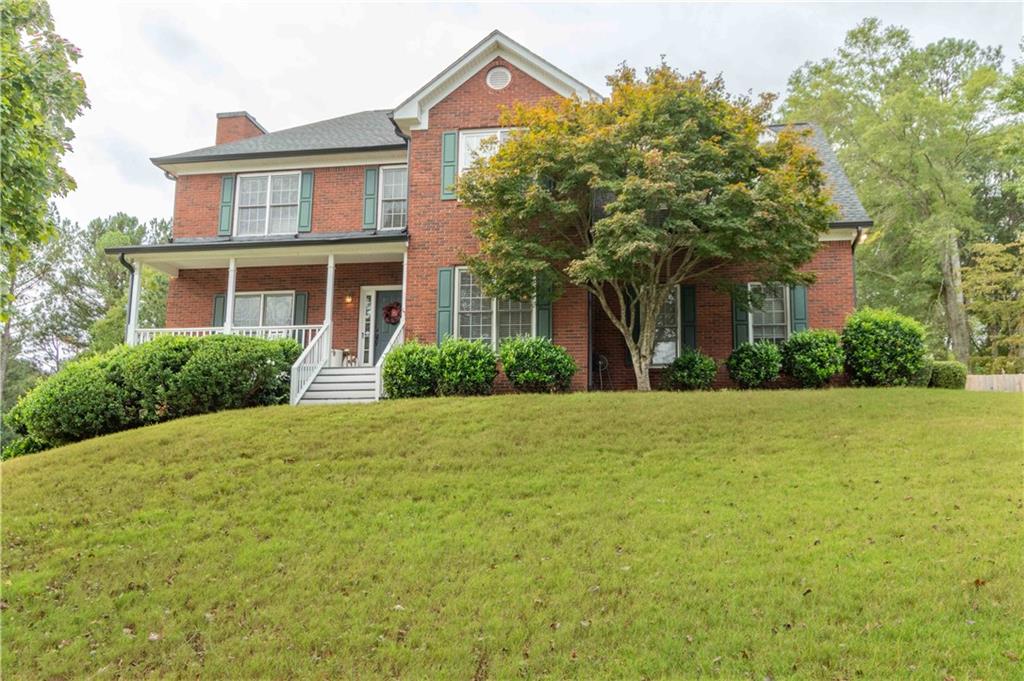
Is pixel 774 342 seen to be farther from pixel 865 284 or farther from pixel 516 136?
pixel 865 284

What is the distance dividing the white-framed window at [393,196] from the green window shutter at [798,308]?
28.4 feet

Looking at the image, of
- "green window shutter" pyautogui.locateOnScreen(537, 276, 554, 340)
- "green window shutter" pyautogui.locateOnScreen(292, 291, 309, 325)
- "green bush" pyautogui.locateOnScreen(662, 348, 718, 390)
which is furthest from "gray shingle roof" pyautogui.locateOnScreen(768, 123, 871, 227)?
"green window shutter" pyautogui.locateOnScreen(292, 291, 309, 325)

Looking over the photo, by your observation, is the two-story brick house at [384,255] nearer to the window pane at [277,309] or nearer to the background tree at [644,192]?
the window pane at [277,309]

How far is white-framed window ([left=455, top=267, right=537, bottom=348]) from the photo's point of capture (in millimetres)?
14094

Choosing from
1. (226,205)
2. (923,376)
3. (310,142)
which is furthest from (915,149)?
(226,205)

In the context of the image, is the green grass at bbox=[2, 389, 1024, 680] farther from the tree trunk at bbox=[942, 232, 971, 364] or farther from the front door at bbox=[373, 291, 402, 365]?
the tree trunk at bbox=[942, 232, 971, 364]

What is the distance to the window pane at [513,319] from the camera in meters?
14.1

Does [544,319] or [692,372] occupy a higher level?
[544,319]

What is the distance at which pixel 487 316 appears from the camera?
46.6 ft

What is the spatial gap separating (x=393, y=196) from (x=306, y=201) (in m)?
2.17

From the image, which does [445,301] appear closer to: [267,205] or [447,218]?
[447,218]

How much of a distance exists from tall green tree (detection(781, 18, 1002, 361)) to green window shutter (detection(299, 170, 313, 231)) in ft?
63.6

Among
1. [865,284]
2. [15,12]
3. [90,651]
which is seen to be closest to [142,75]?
[15,12]

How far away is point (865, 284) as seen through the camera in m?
28.3
